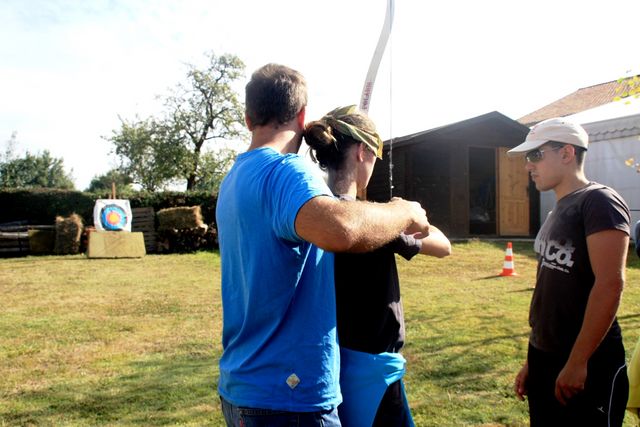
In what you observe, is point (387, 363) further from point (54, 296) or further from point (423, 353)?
point (54, 296)

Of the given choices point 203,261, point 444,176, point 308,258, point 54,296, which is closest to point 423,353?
point 308,258

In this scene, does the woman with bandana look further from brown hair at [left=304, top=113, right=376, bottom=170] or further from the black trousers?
Answer: the black trousers

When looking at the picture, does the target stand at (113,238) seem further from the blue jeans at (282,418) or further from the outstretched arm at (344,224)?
the outstretched arm at (344,224)

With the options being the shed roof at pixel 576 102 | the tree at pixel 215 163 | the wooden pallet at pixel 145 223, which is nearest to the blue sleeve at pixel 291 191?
the wooden pallet at pixel 145 223

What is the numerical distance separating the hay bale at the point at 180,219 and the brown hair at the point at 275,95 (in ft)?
50.0

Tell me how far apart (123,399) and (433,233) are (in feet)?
10.6

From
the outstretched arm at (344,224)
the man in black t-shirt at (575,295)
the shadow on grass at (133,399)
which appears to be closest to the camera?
the outstretched arm at (344,224)

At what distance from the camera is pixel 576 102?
22.5m

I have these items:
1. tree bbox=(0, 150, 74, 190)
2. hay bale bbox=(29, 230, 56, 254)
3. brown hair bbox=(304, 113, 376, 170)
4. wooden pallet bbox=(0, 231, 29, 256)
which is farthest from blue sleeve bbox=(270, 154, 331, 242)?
tree bbox=(0, 150, 74, 190)

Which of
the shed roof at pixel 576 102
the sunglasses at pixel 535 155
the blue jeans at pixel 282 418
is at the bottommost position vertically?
the blue jeans at pixel 282 418

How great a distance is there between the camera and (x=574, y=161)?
241 centimetres

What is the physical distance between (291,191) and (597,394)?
1.70 m

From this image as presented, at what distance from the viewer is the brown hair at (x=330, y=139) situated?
1730 mm

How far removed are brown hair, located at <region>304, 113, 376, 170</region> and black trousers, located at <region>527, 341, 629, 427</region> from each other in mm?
1352
